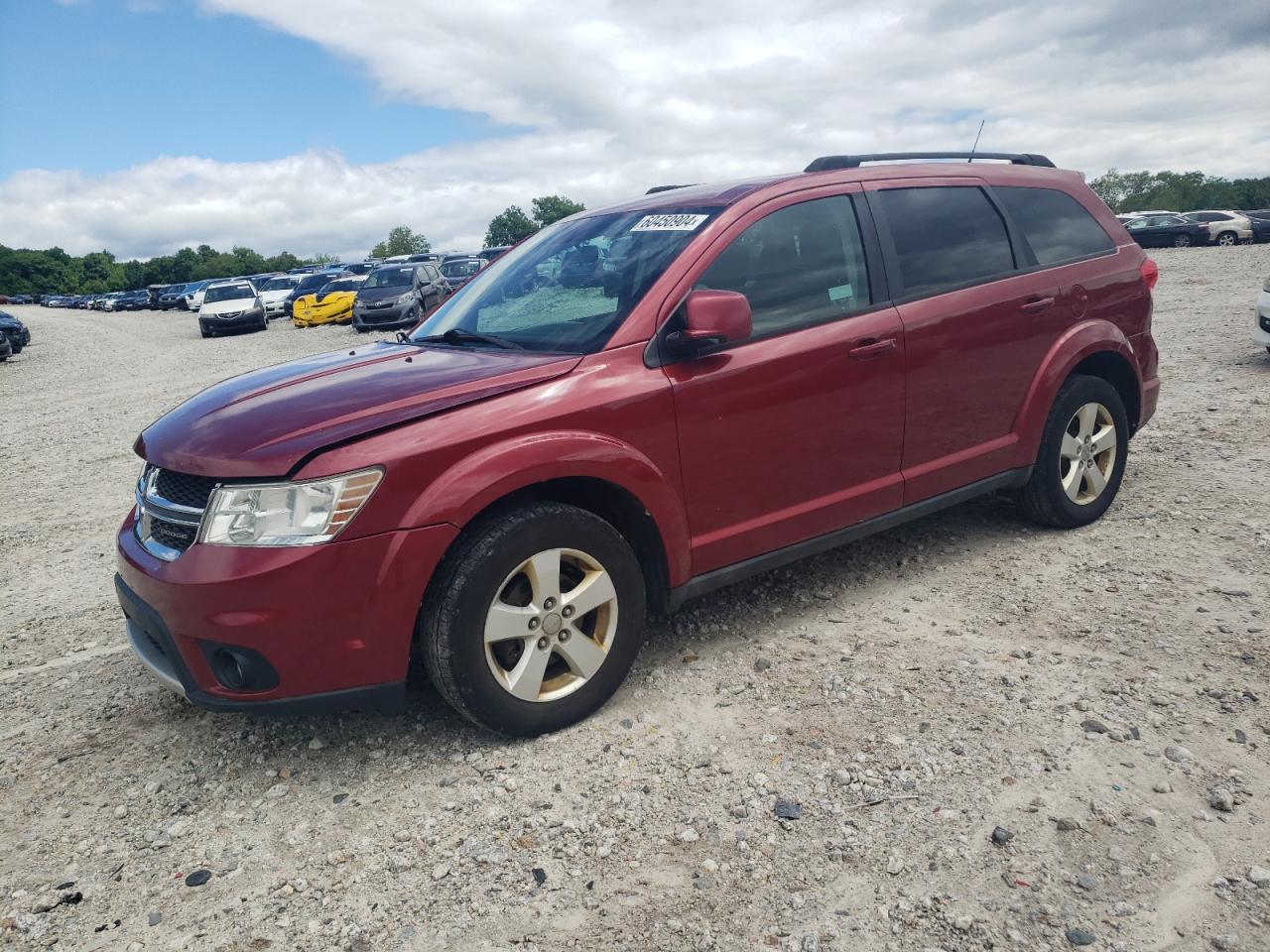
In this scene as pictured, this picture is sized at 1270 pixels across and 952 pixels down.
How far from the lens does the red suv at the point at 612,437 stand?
277cm

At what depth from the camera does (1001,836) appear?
250 centimetres

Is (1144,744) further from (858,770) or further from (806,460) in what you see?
(806,460)

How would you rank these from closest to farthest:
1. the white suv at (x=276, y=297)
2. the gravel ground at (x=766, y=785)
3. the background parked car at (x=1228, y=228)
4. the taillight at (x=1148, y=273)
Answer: the gravel ground at (x=766, y=785) < the taillight at (x=1148, y=273) < the background parked car at (x=1228, y=228) < the white suv at (x=276, y=297)

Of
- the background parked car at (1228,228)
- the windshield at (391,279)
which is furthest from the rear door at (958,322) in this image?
the background parked car at (1228,228)

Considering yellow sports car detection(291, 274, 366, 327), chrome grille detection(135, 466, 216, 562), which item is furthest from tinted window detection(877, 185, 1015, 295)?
yellow sports car detection(291, 274, 366, 327)

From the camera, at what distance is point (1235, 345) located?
393 inches

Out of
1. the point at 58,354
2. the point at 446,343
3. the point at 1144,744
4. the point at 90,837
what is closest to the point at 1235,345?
the point at 1144,744

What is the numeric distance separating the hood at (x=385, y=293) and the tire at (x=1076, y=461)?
759 inches

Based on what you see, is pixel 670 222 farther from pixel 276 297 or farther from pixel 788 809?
pixel 276 297

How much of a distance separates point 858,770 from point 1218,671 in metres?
1.44

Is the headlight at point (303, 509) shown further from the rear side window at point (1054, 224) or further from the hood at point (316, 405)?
the rear side window at point (1054, 224)

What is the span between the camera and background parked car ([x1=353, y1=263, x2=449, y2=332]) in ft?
71.7

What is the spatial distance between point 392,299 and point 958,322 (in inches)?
768

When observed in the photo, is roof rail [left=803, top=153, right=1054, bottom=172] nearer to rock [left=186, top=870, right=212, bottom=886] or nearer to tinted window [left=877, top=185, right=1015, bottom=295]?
tinted window [left=877, top=185, right=1015, bottom=295]
